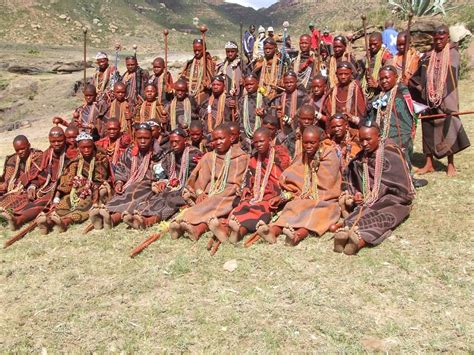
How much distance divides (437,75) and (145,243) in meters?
4.37

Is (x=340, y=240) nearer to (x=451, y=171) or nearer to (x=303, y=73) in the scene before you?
(x=451, y=171)

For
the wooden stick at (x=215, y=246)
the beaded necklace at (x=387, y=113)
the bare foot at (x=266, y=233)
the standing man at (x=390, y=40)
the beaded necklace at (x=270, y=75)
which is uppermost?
the standing man at (x=390, y=40)

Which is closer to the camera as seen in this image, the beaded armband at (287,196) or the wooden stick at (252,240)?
the wooden stick at (252,240)

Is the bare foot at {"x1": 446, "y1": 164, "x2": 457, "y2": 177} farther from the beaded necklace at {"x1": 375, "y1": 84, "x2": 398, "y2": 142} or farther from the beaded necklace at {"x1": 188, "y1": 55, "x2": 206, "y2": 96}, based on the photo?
the beaded necklace at {"x1": 188, "y1": 55, "x2": 206, "y2": 96}

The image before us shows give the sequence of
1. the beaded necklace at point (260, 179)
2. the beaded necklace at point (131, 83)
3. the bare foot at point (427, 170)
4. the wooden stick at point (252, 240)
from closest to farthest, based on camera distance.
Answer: the wooden stick at point (252, 240) → the beaded necklace at point (260, 179) → the bare foot at point (427, 170) → the beaded necklace at point (131, 83)

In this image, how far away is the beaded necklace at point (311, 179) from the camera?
520cm

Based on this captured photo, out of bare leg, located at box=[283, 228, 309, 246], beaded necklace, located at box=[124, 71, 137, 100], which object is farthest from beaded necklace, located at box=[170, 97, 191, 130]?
bare leg, located at box=[283, 228, 309, 246]

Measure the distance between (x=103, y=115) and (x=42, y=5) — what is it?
39.0 metres

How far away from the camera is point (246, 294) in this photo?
13.2 ft

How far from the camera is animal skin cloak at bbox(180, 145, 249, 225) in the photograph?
5.23 metres

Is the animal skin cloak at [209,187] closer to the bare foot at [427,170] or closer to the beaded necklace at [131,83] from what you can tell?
the bare foot at [427,170]

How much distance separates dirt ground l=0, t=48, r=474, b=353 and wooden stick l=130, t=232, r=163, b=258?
7 cm

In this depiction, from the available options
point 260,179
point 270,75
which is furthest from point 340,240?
point 270,75

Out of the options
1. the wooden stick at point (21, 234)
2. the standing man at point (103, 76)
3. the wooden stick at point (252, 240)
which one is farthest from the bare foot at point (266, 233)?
the standing man at point (103, 76)
